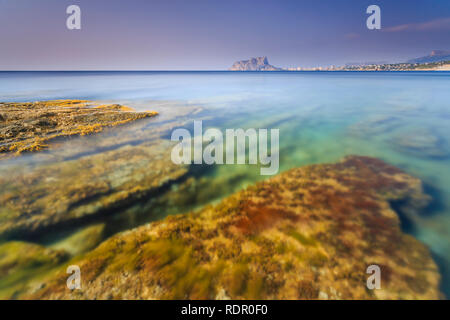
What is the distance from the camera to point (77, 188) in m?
9.17

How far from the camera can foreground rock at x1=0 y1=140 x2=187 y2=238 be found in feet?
24.8

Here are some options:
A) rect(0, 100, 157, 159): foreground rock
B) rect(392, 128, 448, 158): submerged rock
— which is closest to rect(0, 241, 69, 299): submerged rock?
rect(0, 100, 157, 159): foreground rock

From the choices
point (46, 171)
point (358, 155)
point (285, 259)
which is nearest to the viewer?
point (285, 259)

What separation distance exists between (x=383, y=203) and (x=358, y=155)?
5.80 meters

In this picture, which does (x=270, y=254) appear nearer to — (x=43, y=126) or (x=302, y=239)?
(x=302, y=239)

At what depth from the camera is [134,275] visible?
5410 mm
